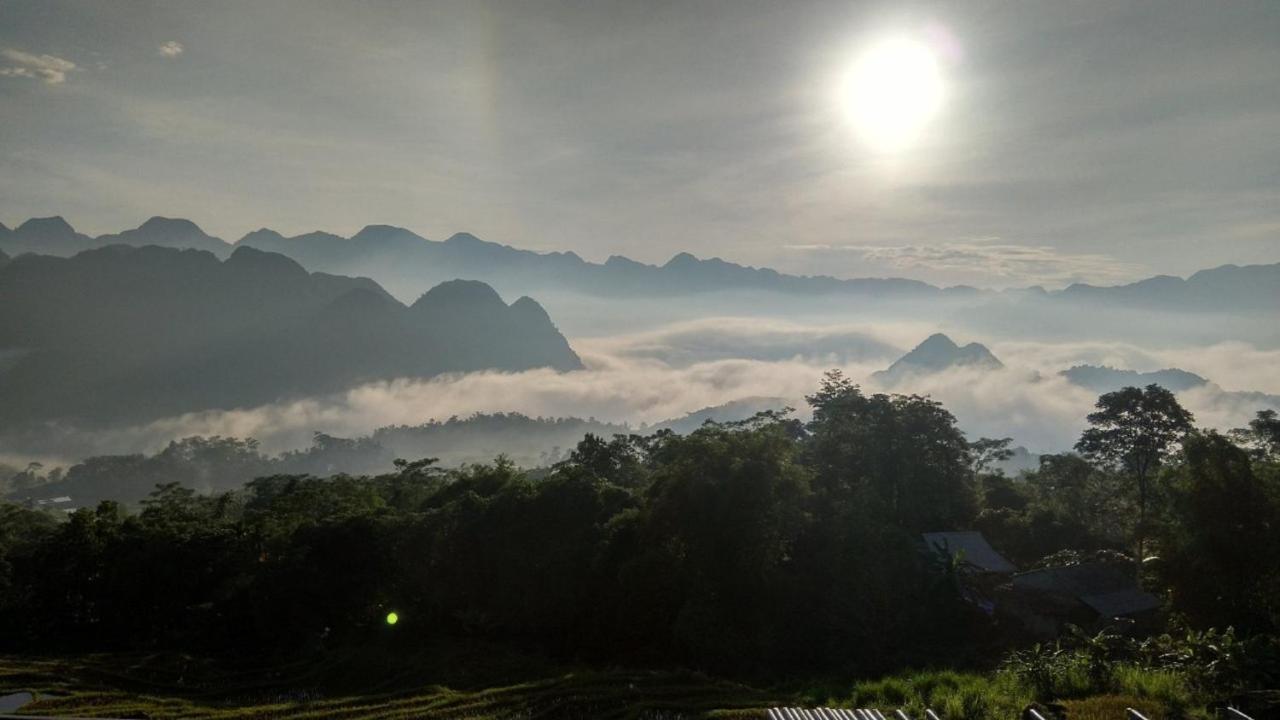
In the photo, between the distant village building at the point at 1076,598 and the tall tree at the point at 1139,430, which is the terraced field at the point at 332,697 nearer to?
the distant village building at the point at 1076,598

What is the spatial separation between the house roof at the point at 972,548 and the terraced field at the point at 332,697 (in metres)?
18.4

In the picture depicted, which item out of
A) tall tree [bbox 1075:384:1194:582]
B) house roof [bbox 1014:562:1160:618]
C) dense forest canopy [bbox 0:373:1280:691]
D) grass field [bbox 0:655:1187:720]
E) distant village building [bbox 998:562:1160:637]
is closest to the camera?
grass field [bbox 0:655:1187:720]

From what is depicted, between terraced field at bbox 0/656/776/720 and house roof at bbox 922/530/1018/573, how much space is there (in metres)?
18.4

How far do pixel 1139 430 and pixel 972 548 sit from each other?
1282 cm

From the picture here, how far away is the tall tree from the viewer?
1384 inches

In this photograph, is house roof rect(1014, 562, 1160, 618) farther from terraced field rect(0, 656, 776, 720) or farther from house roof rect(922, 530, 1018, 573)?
terraced field rect(0, 656, 776, 720)

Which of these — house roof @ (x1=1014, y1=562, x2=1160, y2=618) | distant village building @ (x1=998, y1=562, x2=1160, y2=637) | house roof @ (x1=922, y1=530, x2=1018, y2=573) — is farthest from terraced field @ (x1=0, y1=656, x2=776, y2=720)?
house roof @ (x1=1014, y1=562, x2=1160, y2=618)

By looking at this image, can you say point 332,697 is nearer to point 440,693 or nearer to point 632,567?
point 440,693

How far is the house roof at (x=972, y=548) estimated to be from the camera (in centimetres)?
3086

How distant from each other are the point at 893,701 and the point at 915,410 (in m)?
24.8

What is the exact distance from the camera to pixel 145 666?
21.6 meters

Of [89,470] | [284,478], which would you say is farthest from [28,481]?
[284,478]

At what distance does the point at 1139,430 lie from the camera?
35938mm

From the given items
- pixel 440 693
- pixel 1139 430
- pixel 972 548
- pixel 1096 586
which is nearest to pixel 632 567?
pixel 440 693
